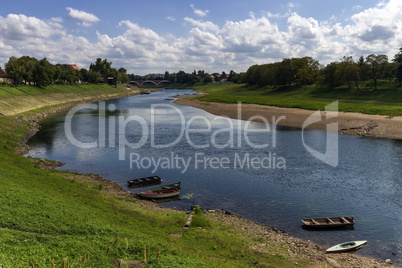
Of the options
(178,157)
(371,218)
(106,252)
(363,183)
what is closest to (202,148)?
(178,157)

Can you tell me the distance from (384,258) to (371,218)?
6.83 meters

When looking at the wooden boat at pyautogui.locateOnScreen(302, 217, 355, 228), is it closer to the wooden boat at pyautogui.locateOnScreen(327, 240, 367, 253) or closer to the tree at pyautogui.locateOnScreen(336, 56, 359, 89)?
the wooden boat at pyautogui.locateOnScreen(327, 240, 367, 253)

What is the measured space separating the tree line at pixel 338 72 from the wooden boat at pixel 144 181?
93070mm

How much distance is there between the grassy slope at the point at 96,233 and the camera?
1577 cm

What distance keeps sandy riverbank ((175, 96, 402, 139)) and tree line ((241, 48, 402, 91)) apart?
28276 mm

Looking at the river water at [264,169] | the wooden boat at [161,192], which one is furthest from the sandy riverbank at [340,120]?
the wooden boat at [161,192]

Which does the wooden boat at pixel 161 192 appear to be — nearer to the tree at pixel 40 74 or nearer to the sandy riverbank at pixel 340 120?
the sandy riverbank at pixel 340 120

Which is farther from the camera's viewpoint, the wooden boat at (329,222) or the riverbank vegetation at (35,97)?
the riverbank vegetation at (35,97)

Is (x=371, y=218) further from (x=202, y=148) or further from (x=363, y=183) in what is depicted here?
(x=202, y=148)

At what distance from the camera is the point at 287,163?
1802 inches

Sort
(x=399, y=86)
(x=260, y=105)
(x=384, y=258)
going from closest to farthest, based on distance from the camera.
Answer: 1. (x=384, y=258)
2. (x=399, y=86)
3. (x=260, y=105)

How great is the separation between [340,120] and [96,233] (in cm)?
7207

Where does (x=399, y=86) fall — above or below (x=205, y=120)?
above

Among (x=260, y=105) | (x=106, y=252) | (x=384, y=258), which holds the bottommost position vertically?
(x=384, y=258)
